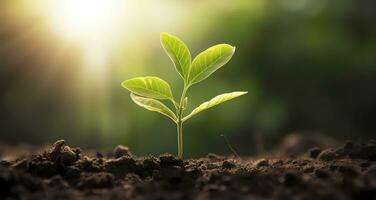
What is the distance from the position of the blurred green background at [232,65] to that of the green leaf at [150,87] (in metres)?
5.77

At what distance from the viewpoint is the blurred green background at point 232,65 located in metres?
8.12

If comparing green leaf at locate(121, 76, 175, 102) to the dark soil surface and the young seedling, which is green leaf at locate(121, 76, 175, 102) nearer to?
the young seedling

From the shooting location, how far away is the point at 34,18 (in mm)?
8625

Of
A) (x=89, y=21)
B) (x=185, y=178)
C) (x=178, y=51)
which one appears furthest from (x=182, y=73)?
(x=89, y=21)

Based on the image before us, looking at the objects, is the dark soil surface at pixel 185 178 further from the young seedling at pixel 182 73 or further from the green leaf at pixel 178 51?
the green leaf at pixel 178 51

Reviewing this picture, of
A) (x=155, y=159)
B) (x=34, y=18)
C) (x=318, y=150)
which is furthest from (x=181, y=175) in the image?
(x=34, y=18)

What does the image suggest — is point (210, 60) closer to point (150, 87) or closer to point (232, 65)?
point (150, 87)

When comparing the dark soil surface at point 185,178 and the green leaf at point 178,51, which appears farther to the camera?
the green leaf at point 178,51

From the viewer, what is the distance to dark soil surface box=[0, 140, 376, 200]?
5.26 ft

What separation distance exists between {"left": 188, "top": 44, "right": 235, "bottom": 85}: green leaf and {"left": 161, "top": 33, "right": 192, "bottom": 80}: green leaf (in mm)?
30

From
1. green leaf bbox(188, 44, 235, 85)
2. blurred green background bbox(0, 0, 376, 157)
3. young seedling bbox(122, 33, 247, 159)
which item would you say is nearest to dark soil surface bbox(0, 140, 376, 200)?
young seedling bbox(122, 33, 247, 159)

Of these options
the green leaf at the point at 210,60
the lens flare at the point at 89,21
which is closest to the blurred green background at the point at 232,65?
the lens flare at the point at 89,21

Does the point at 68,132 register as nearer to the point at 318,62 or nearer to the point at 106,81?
the point at 106,81

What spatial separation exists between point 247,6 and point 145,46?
6.03 ft
